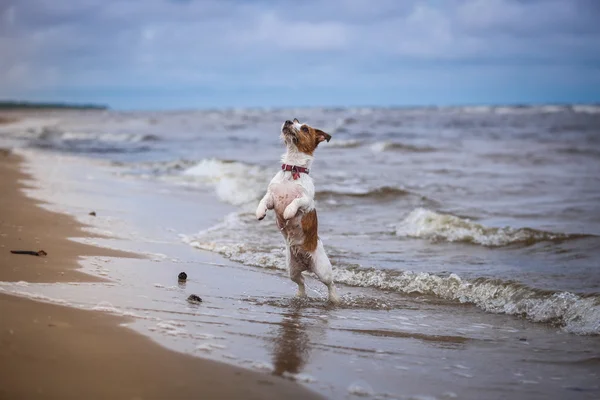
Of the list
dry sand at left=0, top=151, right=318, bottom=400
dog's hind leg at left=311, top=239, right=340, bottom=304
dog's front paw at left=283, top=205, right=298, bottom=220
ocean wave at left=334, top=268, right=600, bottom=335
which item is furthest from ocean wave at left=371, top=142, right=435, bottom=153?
dry sand at left=0, top=151, right=318, bottom=400

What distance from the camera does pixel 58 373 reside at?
11.4 ft

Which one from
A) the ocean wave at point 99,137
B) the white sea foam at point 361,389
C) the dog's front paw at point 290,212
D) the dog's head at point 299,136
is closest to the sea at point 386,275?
the white sea foam at point 361,389

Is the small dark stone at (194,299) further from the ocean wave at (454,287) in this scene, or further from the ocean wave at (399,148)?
the ocean wave at (399,148)

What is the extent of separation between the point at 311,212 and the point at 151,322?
6.85 feet

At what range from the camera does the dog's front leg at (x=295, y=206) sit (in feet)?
19.7

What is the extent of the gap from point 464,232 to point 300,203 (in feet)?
15.7

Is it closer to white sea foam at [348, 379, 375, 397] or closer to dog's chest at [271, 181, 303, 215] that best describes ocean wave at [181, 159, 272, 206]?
dog's chest at [271, 181, 303, 215]

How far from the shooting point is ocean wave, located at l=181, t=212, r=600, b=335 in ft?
20.1

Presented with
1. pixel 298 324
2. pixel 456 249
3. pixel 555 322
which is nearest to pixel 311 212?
pixel 298 324

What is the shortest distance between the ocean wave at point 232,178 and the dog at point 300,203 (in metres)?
6.98

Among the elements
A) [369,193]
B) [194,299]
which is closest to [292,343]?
[194,299]

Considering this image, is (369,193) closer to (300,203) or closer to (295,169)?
(295,169)

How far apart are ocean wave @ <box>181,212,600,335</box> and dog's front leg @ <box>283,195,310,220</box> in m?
1.65

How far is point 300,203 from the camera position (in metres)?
6.09
